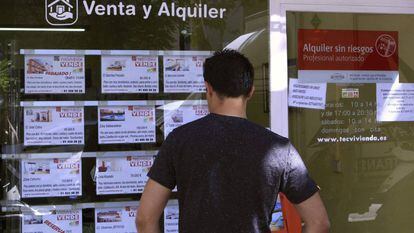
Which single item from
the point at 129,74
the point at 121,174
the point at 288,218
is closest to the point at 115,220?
the point at 121,174

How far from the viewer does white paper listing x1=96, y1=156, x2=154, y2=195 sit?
409 cm

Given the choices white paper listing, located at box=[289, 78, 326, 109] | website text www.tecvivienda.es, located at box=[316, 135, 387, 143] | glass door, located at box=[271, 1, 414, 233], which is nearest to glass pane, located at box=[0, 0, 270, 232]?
white paper listing, located at box=[289, 78, 326, 109]

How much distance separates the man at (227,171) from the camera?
2205 mm

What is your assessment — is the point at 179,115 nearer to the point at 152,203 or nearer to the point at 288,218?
the point at 288,218

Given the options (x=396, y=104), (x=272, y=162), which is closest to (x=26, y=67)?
(x=272, y=162)

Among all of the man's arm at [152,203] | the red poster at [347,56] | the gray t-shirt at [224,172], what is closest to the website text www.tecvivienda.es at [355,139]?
the red poster at [347,56]

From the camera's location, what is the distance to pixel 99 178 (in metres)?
4.09

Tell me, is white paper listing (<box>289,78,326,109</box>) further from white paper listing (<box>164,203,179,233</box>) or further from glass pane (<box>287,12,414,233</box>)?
white paper listing (<box>164,203,179,233</box>)

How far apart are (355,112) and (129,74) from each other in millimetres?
1840

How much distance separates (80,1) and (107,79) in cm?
60

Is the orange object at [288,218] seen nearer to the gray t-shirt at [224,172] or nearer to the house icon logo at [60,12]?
the gray t-shirt at [224,172]

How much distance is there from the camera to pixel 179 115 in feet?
13.8

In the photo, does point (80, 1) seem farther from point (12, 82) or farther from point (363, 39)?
point (363, 39)

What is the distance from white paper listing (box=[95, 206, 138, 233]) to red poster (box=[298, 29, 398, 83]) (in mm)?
1694
